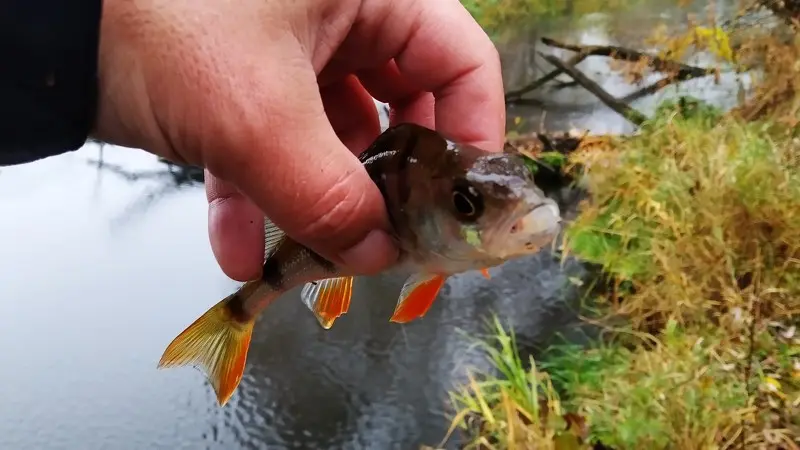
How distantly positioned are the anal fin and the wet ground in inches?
87.4

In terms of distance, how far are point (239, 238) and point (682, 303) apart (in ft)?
8.87

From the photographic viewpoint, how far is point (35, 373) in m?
4.13

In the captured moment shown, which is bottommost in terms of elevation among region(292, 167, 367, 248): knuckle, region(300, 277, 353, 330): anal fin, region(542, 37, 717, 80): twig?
region(542, 37, 717, 80): twig

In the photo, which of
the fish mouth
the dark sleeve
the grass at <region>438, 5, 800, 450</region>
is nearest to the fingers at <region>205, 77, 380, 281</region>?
the dark sleeve

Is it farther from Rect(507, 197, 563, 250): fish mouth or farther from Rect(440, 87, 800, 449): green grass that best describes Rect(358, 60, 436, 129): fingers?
Rect(440, 87, 800, 449): green grass

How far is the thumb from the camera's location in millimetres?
1169

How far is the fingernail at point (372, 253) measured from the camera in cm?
134

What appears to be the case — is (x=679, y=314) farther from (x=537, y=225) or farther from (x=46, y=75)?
(x=46, y=75)

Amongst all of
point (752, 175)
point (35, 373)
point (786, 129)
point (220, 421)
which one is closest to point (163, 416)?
point (220, 421)

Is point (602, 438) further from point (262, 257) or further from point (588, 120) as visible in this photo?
point (588, 120)

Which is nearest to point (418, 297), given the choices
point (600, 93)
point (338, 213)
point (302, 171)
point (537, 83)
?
point (338, 213)

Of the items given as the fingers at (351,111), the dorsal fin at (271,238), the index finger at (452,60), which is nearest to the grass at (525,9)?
the fingers at (351,111)

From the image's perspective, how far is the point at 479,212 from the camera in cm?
115

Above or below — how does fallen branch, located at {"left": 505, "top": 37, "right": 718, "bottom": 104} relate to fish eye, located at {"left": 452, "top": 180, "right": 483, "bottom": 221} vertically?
below
